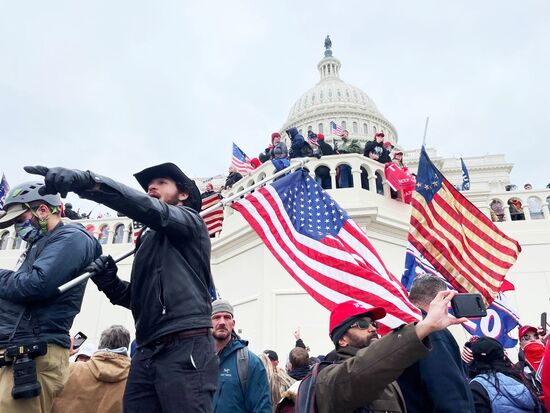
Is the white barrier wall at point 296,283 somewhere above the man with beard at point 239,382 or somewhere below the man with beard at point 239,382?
above

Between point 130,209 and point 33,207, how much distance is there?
4.31 feet

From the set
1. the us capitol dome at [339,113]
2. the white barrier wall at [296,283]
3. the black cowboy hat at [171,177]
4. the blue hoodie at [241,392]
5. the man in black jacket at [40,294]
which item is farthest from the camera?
the us capitol dome at [339,113]

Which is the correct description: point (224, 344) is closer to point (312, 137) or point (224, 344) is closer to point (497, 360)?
point (497, 360)

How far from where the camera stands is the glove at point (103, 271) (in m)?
2.84

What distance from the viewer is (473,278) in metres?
6.12

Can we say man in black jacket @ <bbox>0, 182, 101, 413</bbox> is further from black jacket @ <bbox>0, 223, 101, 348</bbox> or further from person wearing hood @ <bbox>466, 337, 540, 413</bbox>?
person wearing hood @ <bbox>466, 337, 540, 413</bbox>

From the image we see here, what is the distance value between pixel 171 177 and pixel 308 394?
1.55 metres

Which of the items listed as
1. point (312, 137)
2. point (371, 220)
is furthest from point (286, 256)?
point (312, 137)

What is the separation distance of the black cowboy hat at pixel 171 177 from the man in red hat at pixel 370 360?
1232 millimetres

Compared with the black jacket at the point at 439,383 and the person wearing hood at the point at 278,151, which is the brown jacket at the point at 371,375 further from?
the person wearing hood at the point at 278,151

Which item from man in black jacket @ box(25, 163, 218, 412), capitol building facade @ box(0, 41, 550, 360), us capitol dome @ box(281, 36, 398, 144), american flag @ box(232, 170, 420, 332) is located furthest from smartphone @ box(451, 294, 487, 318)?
us capitol dome @ box(281, 36, 398, 144)

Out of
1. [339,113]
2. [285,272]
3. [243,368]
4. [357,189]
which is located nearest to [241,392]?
[243,368]

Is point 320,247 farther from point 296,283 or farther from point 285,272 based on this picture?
point 285,272

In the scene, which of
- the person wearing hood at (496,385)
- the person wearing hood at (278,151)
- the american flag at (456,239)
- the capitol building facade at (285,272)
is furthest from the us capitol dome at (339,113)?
the person wearing hood at (496,385)
